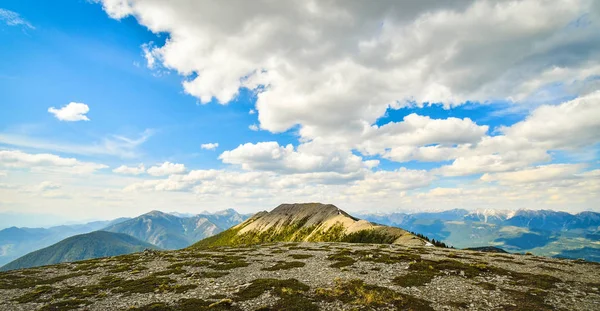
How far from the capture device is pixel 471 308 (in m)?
22.0

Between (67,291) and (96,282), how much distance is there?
4681 millimetres

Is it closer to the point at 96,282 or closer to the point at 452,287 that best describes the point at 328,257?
the point at 452,287

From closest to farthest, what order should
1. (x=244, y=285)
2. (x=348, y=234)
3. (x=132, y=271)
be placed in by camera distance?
(x=244, y=285), (x=132, y=271), (x=348, y=234)

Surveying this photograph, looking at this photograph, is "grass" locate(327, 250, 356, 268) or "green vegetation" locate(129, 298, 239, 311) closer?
"green vegetation" locate(129, 298, 239, 311)

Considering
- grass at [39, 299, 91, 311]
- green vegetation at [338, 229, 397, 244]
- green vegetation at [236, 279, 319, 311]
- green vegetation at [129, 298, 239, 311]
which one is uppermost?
green vegetation at [236, 279, 319, 311]

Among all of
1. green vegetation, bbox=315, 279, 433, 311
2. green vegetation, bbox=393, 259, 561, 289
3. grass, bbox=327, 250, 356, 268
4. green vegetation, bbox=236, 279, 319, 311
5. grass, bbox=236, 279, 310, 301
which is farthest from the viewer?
grass, bbox=327, 250, 356, 268

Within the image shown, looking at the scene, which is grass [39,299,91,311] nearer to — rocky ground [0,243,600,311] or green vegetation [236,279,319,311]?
rocky ground [0,243,600,311]

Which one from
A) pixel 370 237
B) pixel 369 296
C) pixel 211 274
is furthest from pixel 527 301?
pixel 370 237

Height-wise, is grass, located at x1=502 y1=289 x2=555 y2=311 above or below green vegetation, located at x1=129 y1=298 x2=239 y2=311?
above

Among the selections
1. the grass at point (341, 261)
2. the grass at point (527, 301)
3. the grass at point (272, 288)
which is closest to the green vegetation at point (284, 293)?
the grass at point (272, 288)

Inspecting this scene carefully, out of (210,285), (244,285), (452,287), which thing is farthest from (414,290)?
(210,285)

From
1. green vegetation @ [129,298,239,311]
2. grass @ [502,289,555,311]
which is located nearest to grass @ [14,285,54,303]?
green vegetation @ [129,298,239,311]

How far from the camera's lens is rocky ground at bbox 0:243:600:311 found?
23594mm

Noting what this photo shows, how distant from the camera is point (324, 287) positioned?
28.2 meters
